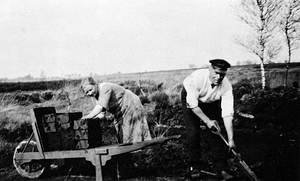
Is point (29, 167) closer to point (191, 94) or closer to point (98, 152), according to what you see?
point (98, 152)

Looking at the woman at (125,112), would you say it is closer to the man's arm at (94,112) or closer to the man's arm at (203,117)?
the man's arm at (94,112)

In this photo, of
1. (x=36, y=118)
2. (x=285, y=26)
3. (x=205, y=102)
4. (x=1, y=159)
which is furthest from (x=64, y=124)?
(x=285, y=26)

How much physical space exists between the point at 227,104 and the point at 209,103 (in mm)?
315

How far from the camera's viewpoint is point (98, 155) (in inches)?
155

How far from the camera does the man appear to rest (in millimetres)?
3867

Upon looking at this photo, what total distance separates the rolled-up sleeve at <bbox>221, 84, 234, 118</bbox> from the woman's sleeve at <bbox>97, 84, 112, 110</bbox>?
5.19ft

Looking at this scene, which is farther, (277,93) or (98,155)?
(277,93)

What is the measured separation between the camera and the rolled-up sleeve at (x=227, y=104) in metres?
3.91

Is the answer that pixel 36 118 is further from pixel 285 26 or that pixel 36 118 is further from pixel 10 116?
pixel 285 26

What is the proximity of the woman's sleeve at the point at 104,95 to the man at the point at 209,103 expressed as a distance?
3.50 ft

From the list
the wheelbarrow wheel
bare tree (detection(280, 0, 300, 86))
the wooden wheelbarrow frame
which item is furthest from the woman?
bare tree (detection(280, 0, 300, 86))

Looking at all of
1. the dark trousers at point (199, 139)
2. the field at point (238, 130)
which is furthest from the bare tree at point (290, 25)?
the dark trousers at point (199, 139)

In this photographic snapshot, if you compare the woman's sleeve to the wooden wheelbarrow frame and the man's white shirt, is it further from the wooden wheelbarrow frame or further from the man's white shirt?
the man's white shirt

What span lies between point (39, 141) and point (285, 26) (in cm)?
1111
